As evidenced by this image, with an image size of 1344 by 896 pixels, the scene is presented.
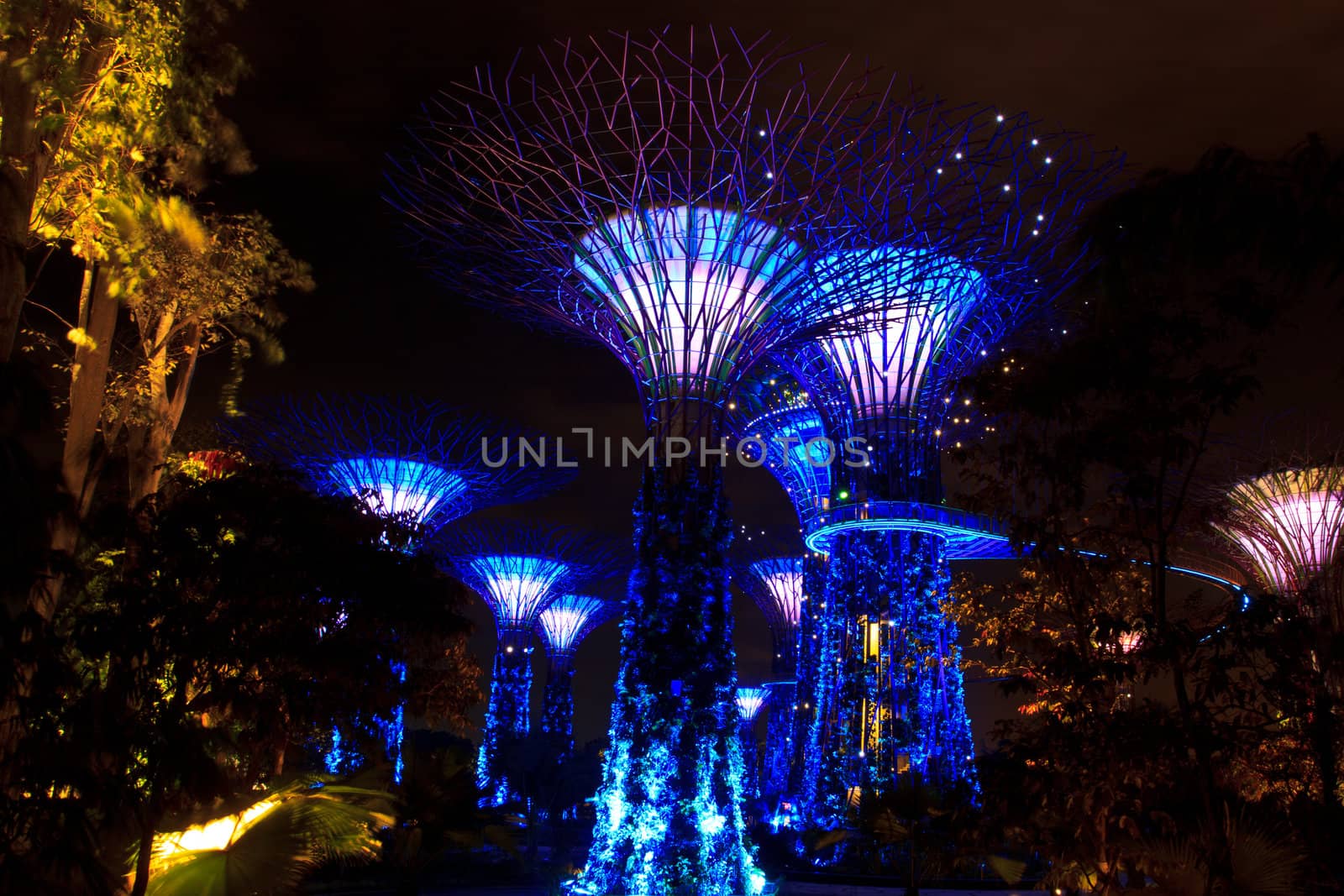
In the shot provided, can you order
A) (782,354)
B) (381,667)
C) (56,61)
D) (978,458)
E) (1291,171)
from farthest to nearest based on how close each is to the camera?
(782,354)
(381,667)
(978,458)
(56,61)
(1291,171)

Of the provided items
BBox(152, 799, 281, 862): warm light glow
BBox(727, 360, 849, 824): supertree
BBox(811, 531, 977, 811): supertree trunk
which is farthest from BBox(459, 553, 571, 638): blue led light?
BBox(152, 799, 281, 862): warm light glow

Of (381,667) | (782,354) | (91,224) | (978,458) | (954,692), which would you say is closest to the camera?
(91,224)

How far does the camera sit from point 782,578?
5012 centimetres

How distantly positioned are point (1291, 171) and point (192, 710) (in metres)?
9.96

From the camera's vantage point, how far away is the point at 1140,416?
9.89 metres

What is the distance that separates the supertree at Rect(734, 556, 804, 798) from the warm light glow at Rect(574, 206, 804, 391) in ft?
105

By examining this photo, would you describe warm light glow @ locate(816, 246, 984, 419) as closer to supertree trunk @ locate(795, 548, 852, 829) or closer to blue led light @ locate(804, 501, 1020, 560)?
blue led light @ locate(804, 501, 1020, 560)

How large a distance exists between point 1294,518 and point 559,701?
35856 millimetres

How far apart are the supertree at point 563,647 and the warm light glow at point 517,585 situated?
14.6 feet

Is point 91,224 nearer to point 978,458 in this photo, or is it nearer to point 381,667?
point 381,667

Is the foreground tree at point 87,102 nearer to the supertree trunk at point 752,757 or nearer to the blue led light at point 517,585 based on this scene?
A: the supertree trunk at point 752,757

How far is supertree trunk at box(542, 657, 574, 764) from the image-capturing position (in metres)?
52.6

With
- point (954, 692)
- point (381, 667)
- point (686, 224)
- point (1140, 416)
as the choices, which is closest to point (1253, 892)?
point (1140, 416)

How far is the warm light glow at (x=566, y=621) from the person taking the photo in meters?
53.2
